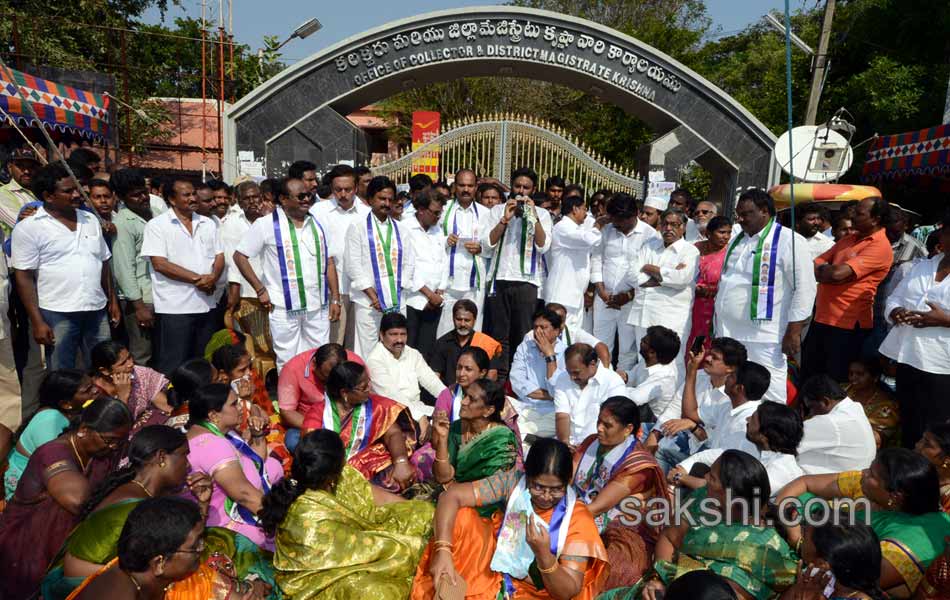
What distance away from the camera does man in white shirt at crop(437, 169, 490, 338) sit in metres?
6.59

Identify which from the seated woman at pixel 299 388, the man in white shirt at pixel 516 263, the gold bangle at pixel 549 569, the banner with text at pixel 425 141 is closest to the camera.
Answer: the gold bangle at pixel 549 569

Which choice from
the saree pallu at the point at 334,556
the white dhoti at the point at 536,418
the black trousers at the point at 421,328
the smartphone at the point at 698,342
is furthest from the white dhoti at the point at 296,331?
the smartphone at the point at 698,342

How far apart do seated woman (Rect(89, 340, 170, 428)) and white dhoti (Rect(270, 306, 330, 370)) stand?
1.13 metres

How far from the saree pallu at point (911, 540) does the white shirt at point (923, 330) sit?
1.87 metres

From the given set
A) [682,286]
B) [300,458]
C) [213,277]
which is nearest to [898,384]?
[682,286]

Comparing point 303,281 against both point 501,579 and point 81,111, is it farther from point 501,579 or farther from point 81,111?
point 81,111

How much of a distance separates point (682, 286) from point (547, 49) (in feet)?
19.8

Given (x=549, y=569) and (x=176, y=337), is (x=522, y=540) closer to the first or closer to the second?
(x=549, y=569)

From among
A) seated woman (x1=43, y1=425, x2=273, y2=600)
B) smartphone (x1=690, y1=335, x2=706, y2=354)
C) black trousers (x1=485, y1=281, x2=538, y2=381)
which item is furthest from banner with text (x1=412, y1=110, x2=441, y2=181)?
seated woman (x1=43, y1=425, x2=273, y2=600)

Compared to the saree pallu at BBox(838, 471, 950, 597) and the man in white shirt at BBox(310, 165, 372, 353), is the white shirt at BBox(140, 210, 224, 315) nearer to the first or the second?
the man in white shirt at BBox(310, 165, 372, 353)

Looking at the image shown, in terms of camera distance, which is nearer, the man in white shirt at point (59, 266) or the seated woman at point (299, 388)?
the seated woman at point (299, 388)

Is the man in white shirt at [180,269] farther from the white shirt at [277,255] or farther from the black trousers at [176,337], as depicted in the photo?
the white shirt at [277,255]

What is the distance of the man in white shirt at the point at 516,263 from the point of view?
6.36m

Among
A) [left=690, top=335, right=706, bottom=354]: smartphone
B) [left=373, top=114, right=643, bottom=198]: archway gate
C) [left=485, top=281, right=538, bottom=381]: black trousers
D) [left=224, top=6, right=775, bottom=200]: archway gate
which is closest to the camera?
[left=690, top=335, right=706, bottom=354]: smartphone
